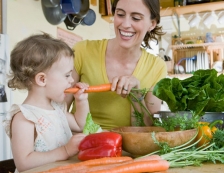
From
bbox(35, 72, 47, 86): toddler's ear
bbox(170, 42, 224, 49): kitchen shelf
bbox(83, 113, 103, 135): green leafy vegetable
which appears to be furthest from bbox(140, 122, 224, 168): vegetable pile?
bbox(170, 42, 224, 49): kitchen shelf

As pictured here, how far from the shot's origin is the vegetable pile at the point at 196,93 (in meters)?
1.12

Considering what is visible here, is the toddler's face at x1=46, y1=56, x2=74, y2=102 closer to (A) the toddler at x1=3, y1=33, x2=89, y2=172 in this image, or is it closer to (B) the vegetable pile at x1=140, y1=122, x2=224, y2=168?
(A) the toddler at x1=3, y1=33, x2=89, y2=172

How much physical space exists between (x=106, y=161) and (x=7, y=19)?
6.41ft

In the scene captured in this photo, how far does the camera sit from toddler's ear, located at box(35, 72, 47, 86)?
1.25 meters

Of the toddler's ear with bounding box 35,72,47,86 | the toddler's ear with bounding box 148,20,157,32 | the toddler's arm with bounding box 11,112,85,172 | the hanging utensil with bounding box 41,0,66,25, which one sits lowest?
the toddler's arm with bounding box 11,112,85,172

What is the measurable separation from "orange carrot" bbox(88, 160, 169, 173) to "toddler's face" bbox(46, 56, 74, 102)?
1.65 ft

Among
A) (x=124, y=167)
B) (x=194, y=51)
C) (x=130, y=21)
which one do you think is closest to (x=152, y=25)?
(x=130, y=21)

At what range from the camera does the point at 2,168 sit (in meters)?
1.29

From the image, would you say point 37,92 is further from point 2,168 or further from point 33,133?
point 2,168

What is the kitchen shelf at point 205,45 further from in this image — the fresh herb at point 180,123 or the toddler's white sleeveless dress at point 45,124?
the fresh herb at point 180,123

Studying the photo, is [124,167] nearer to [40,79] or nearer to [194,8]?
[40,79]

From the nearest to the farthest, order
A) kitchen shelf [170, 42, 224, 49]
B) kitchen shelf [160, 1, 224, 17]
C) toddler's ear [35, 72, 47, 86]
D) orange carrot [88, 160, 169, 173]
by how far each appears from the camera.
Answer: orange carrot [88, 160, 169, 173], toddler's ear [35, 72, 47, 86], kitchen shelf [160, 1, 224, 17], kitchen shelf [170, 42, 224, 49]

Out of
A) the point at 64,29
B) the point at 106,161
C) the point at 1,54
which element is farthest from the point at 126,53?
the point at 64,29

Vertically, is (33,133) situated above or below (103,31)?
below
